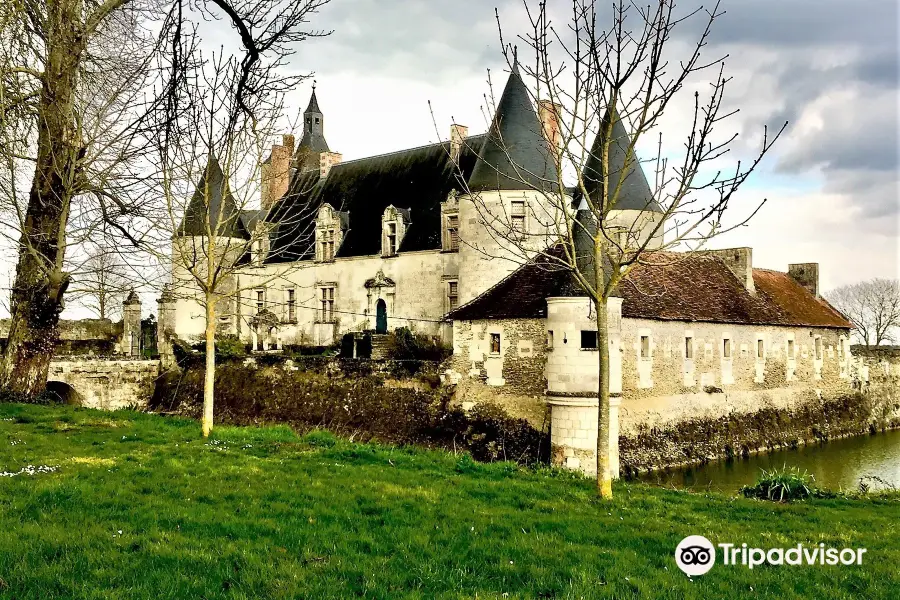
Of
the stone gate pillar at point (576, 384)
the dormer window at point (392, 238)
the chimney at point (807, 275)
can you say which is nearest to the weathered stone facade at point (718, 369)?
the chimney at point (807, 275)

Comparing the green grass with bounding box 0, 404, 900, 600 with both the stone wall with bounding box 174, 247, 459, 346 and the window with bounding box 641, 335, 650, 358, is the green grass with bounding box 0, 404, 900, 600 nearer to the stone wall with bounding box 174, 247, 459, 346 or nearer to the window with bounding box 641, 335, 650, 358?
the window with bounding box 641, 335, 650, 358

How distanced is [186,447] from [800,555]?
6.92 m

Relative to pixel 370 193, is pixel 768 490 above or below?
below

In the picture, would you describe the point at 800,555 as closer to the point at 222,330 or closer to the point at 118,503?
the point at 118,503

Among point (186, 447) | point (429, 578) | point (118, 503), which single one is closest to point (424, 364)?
point (186, 447)

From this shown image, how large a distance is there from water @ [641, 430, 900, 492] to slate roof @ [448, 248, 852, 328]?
151 inches

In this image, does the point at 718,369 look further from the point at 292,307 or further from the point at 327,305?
the point at 292,307

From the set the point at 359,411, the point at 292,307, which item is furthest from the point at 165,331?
the point at 359,411

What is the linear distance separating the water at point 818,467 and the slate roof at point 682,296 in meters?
3.83

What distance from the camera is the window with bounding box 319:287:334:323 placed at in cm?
2716

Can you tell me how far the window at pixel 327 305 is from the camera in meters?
27.2

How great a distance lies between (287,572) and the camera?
14.1ft

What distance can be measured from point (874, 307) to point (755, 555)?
5767 cm

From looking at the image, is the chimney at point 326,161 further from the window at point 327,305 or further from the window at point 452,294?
the window at point 452,294
